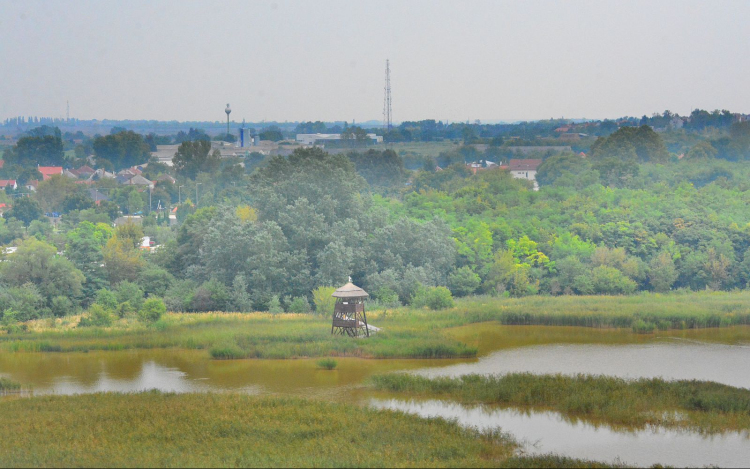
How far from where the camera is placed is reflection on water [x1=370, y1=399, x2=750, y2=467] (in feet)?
55.3

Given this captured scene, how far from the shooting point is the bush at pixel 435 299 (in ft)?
110

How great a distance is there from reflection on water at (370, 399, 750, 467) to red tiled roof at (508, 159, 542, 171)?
191 ft

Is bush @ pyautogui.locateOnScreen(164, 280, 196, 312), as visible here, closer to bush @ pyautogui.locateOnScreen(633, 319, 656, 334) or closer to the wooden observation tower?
the wooden observation tower

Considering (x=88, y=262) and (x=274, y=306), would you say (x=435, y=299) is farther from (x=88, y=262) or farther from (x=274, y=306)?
(x=88, y=262)

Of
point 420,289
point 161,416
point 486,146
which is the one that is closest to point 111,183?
point 486,146

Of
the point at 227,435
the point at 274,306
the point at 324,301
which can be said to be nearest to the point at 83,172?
the point at 274,306

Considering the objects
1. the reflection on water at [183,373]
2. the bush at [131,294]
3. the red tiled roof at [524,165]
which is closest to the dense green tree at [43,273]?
the bush at [131,294]

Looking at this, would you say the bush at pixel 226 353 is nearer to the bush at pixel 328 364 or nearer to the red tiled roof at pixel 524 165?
the bush at pixel 328 364

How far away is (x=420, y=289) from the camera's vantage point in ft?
113

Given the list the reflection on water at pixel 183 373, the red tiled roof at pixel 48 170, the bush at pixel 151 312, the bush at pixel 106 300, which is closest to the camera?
the reflection on water at pixel 183 373

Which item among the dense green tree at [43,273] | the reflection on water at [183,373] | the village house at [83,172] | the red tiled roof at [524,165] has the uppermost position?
the red tiled roof at [524,165]

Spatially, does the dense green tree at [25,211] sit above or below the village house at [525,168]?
below

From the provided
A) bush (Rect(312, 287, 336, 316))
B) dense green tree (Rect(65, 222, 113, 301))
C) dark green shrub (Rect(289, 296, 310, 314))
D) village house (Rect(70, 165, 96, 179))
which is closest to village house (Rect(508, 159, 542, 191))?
village house (Rect(70, 165, 96, 179))

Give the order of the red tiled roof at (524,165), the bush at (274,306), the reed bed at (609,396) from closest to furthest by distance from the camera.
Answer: the reed bed at (609,396) < the bush at (274,306) < the red tiled roof at (524,165)
